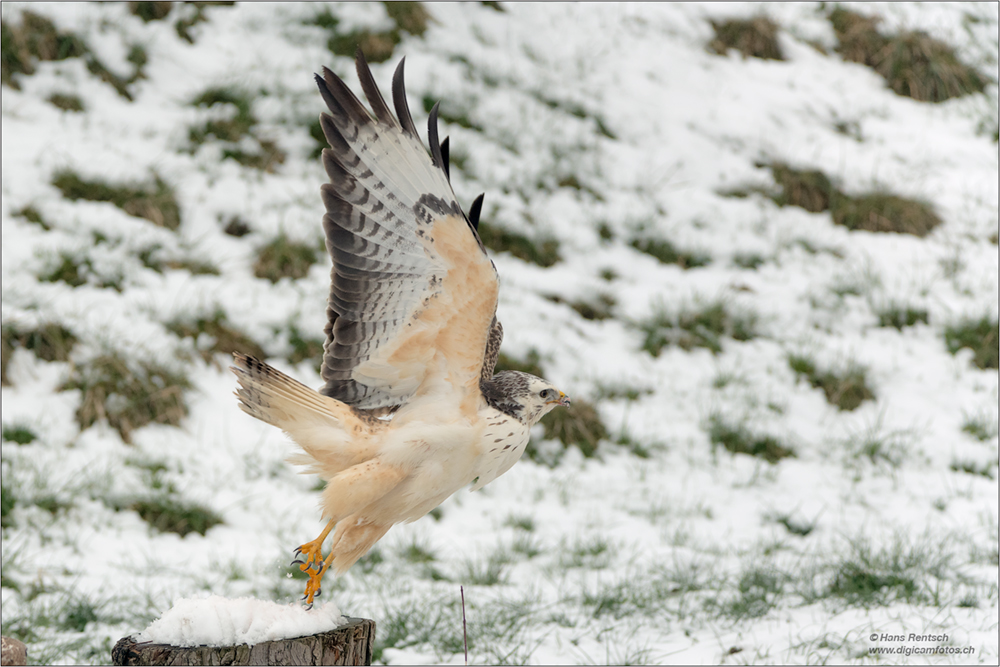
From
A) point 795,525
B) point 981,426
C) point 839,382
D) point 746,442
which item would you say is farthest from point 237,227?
point 981,426

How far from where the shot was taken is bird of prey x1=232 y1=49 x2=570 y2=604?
247 centimetres

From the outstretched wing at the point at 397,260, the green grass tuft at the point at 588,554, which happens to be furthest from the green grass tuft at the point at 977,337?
the outstretched wing at the point at 397,260

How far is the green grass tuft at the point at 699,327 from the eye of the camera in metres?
6.48

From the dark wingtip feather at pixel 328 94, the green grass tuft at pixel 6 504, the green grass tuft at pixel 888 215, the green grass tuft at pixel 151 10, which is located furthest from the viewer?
the green grass tuft at pixel 888 215

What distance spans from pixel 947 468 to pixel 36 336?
5.76 metres

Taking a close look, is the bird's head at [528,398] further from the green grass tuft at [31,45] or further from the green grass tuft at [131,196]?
the green grass tuft at [31,45]

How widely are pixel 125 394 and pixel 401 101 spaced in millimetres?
3451

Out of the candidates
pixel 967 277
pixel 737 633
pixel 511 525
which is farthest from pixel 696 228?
pixel 737 633

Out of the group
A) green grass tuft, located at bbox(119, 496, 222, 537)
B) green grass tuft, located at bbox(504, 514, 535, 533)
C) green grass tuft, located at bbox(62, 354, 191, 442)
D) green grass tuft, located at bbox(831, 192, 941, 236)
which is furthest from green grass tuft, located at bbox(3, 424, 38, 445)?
green grass tuft, located at bbox(831, 192, 941, 236)

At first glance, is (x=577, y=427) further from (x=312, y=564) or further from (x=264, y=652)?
(x=264, y=652)

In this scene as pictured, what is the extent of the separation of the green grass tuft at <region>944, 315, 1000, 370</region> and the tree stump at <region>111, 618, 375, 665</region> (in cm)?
569

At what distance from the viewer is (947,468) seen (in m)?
5.50

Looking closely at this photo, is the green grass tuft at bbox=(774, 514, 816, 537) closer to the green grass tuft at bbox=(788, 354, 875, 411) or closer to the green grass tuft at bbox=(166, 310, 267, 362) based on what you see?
the green grass tuft at bbox=(788, 354, 875, 411)

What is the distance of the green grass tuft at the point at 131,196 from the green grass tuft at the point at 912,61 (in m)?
6.99
